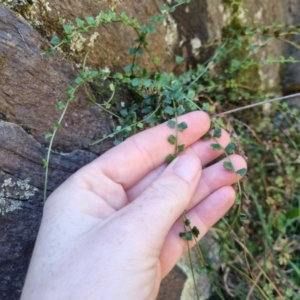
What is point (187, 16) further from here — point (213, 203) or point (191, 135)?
point (213, 203)

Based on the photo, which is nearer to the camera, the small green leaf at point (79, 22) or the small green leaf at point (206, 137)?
the small green leaf at point (79, 22)

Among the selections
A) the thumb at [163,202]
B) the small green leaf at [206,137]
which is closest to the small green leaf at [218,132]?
the small green leaf at [206,137]

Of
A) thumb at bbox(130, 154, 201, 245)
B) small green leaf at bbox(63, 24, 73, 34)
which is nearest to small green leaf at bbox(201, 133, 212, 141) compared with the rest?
thumb at bbox(130, 154, 201, 245)

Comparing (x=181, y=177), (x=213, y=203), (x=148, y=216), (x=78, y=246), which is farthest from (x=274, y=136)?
(x=78, y=246)

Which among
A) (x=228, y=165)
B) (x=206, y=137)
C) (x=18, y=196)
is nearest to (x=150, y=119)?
(x=206, y=137)

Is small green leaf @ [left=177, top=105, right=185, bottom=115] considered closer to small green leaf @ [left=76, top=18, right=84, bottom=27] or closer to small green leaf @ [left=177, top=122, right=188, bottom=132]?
small green leaf @ [left=177, top=122, right=188, bottom=132]

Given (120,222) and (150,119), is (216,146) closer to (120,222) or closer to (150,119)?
(150,119)

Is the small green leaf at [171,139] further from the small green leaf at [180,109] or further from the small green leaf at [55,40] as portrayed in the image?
the small green leaf at [55,40]
